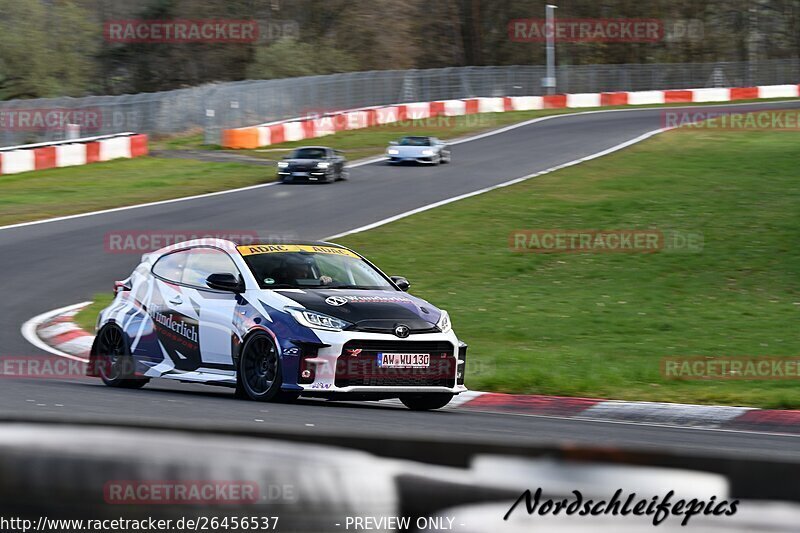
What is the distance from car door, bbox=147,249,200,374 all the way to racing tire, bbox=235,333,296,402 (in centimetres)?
65

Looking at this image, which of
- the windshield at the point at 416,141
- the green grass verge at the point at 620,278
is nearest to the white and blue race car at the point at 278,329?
the green grass verge at the point at 620,278

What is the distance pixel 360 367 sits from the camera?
9883 mm

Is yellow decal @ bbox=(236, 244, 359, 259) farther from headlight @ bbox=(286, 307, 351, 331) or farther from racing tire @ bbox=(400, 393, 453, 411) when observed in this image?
racing tire @ bbox=(400, 393, 453, 411)

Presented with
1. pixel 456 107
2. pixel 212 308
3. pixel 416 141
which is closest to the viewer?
pixel 212 308

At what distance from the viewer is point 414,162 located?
3688cm

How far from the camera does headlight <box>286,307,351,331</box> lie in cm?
995

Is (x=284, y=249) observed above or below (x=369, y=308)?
above

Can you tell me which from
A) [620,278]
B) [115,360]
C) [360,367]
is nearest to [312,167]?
[620,278]

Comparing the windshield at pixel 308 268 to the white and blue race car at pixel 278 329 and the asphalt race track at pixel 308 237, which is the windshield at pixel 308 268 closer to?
the white and blue race car at pixel 278 329

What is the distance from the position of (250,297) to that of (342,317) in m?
0.90

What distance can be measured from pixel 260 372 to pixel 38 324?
6.18m

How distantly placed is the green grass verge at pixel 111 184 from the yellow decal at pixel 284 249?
49.8 ft

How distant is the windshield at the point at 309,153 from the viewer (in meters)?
33.1

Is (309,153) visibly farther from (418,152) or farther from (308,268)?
(308,268)
